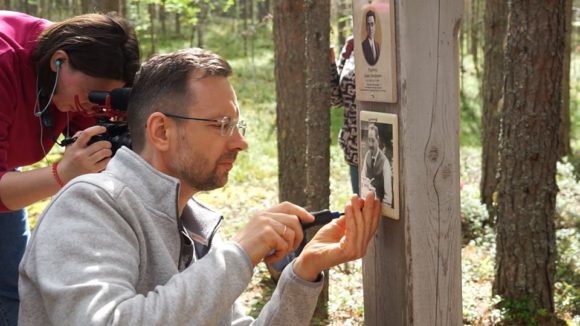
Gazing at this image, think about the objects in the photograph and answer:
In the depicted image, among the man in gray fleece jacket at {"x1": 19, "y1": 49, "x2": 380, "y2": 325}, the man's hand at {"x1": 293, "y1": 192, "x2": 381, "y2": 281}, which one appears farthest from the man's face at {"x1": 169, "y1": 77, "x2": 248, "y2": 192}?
the man's hand at {"x1": 293, "y1": 192, "x2": 381, "y2": 281}

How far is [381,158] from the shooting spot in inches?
80.1

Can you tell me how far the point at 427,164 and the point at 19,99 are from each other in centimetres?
171

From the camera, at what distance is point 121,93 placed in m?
2.47

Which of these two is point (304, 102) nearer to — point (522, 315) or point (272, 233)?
point (522, 315)

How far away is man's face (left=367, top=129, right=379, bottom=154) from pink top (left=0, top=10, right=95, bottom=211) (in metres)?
1.42

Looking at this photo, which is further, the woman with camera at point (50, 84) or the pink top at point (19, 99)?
the pink top at point (19, 99)

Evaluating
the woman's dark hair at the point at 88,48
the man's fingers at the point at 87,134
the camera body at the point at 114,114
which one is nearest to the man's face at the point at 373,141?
the camera body at the point at 114,114

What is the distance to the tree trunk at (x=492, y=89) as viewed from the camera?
24.7 ft

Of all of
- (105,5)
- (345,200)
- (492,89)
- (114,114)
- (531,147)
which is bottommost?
(345,200)

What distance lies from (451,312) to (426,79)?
721mm

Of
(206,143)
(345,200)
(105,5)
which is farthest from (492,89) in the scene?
(206,143)

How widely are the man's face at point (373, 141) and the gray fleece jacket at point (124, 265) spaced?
476 millimetres

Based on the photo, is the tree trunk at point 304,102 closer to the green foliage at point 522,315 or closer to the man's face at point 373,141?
the green foliage at point 522,315

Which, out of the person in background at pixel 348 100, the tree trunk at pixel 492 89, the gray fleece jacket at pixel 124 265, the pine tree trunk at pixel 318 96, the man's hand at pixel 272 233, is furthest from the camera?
the tree trunk at pixel 492 89
